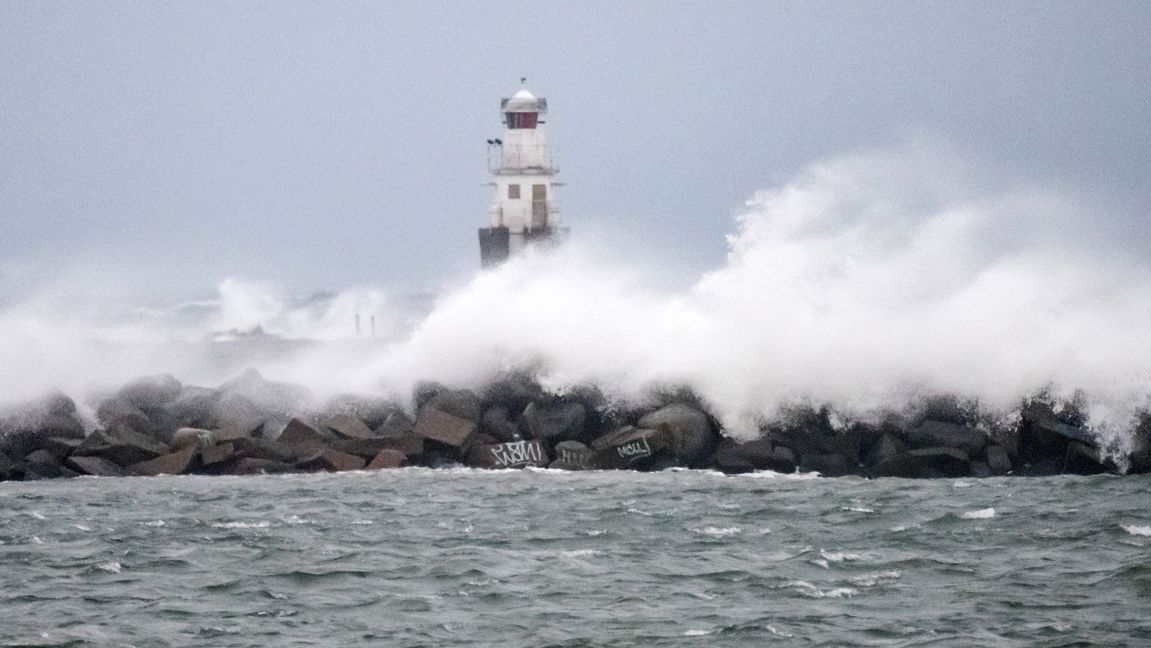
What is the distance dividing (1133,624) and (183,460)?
12.6m

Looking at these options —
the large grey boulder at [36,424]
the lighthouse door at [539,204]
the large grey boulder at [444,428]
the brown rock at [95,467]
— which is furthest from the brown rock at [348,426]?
the lighthouse door at [539,204]

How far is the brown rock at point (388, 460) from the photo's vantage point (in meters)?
21.2

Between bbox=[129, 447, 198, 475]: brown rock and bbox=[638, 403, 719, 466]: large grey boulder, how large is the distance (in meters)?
5.13

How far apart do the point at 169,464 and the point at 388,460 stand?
247 centimetres

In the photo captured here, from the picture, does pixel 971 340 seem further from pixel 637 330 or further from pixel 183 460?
pixel 183 460

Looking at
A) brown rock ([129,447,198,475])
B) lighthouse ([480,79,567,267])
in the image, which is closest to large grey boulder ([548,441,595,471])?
brown rock ([129,447,198,475])

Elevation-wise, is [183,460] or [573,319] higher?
[573,319]

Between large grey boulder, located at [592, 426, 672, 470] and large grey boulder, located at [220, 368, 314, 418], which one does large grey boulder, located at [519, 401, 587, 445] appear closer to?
large grey boulder, located at [592, 426, 672, 470]

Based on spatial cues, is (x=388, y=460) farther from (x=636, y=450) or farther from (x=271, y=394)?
(x=271, y=394)

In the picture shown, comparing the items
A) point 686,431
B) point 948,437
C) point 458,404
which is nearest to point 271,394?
point 458,404

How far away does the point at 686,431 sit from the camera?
21.1 meters

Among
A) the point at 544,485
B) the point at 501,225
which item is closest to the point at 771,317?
the point at 544,485

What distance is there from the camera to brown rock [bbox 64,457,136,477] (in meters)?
21.2

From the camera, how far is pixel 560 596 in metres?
12.8
